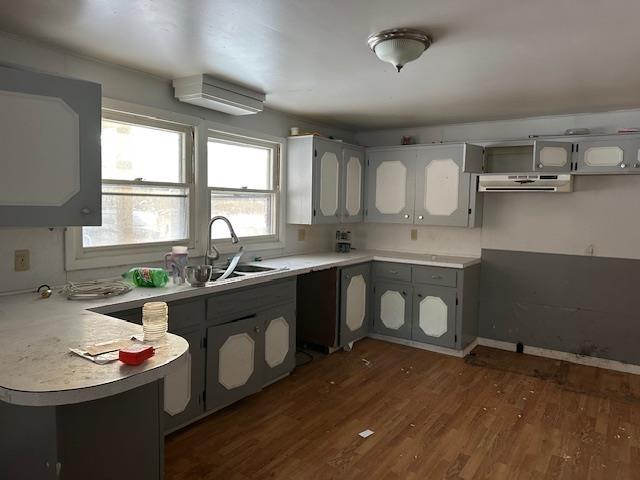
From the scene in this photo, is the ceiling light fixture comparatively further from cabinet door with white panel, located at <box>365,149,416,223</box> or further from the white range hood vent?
cabinet door with white panel, located at <box>365,149,416,223</box>

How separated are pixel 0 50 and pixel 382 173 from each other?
3.33 meters

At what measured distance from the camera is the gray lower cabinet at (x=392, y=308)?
441 centimetres

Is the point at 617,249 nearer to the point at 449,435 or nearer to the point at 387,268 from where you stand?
the point at 387,268

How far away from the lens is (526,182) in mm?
3924

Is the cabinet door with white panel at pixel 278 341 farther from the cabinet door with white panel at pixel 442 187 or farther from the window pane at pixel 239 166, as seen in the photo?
the cabinet door with white panel at pixel 442 187

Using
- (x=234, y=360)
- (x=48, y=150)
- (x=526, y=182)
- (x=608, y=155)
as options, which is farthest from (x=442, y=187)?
(x=48, y=150)

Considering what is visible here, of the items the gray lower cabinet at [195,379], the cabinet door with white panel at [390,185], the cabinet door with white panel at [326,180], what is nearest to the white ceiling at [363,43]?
the cabinet door with white panel at [326,180]

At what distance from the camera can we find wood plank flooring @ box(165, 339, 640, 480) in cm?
245

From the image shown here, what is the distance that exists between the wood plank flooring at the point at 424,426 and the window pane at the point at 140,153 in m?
1.63

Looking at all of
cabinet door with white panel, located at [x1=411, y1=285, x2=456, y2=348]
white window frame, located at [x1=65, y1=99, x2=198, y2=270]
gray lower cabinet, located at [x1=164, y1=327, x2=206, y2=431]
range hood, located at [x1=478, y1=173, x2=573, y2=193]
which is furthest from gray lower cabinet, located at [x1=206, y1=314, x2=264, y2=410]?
range hood, located at [x1=478, y1=173, x2=573, y2=193]

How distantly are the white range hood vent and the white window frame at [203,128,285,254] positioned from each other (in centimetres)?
29

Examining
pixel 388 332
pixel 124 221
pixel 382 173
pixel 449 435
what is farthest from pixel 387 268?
pixel 124 221

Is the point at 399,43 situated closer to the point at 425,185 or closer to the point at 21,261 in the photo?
the point at 21,261

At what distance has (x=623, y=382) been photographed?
3695 mm
